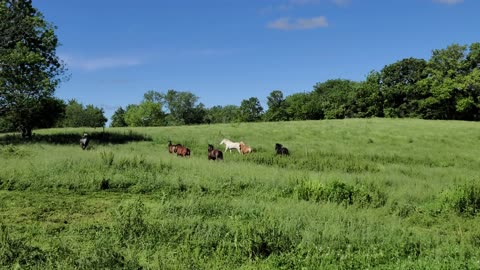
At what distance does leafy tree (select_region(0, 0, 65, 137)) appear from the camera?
2984 centimetres

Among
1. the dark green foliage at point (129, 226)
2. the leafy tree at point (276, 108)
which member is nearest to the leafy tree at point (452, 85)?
the leafy tree at point (276, 108)

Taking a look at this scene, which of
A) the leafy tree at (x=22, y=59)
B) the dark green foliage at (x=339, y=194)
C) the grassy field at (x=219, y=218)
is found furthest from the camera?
the leafy tree at (x=22, y=59)

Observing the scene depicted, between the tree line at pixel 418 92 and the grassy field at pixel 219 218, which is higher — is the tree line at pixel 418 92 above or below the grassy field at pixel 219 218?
above

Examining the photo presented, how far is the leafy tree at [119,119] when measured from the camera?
158 metres

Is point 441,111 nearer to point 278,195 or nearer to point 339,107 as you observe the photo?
point 339,107

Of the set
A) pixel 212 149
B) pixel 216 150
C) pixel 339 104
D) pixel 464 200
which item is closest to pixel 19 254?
pixel 464 200

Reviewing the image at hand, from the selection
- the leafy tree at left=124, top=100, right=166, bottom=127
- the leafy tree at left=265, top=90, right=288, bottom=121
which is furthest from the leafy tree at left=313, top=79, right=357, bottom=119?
the leafy tree at left=124, top=100, right=166, bottom=127

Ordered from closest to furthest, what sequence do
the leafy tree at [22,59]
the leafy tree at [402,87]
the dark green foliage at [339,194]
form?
1. the dark green foliage at [339,194]
2. the leafy tree at [22,59]
3. the leafy tree at [402,87]

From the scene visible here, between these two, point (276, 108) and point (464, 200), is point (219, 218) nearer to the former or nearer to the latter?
point (464, 200)

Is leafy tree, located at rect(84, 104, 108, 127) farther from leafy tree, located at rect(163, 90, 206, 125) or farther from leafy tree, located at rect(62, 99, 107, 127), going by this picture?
leafy tree, located at rect(163, 90, 206, 125)

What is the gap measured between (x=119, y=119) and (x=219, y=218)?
157 meters

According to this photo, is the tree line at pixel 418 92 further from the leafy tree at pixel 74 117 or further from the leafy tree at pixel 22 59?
the leafy tree at pixel 22 59

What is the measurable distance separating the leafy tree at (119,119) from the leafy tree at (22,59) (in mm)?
126501

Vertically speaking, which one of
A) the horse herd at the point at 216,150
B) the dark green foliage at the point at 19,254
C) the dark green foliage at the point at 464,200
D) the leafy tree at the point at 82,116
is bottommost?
the dark green foliage at the point at 464,200
